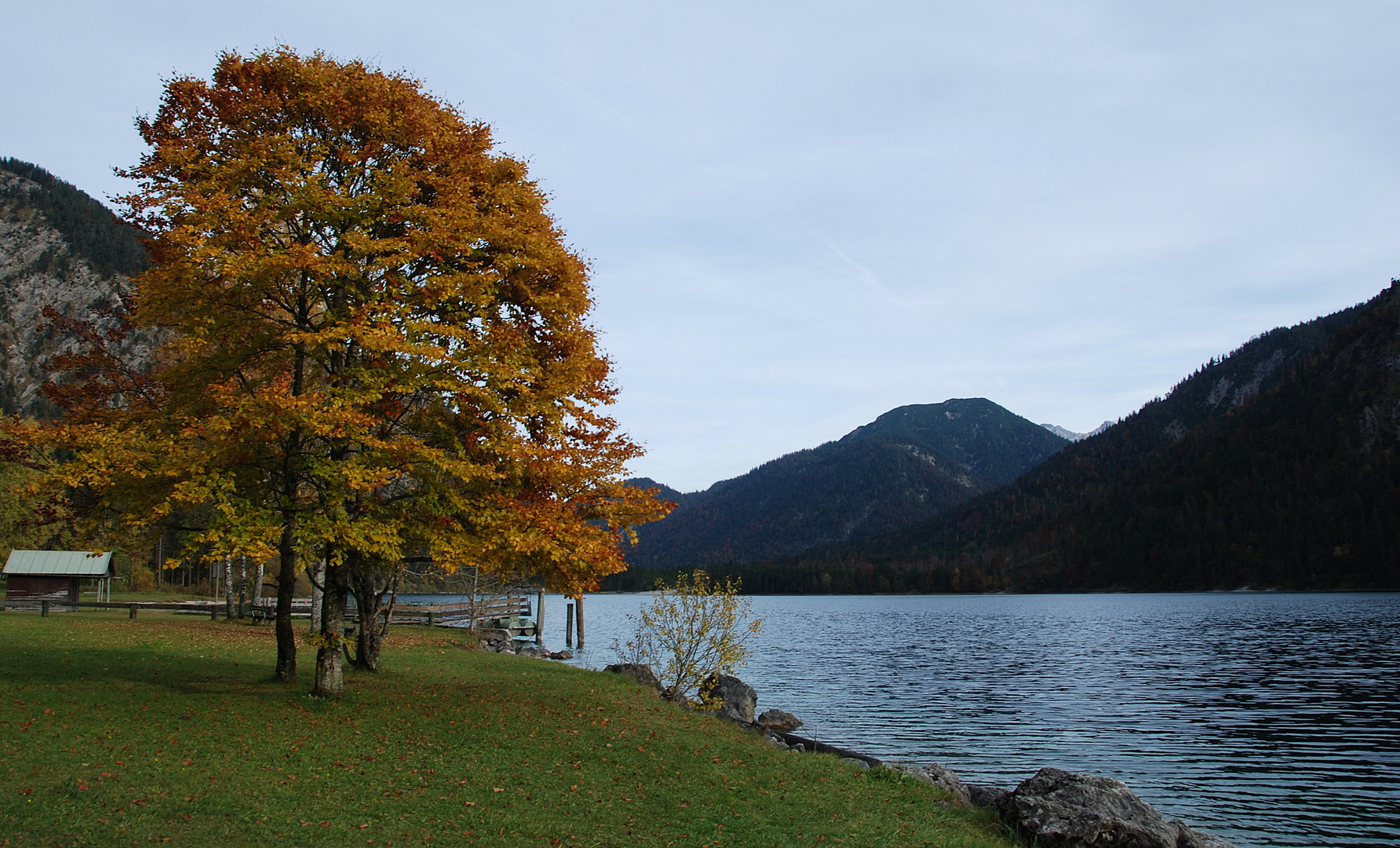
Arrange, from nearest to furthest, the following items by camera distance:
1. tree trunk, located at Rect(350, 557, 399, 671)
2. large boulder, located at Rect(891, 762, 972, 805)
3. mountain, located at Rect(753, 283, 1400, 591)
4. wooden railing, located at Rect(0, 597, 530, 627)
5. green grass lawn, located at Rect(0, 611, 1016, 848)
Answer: green grass lawn, located at Rect(0, 611, 1016, 848) → large boulder, located at Rect(891, 762, 972, 805) → tree trunk, located at Rect(350, 557, 399, 671) → wooden railing, located at Rect(0, 597, 530, 627) → mountain, located at Rect(753, 283, 1400, 591)

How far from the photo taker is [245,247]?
51.4 feet

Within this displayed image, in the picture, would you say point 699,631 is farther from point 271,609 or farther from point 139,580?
point 139,580

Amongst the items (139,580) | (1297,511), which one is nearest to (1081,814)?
(139,580)

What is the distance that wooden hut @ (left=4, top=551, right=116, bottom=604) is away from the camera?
45.9 m

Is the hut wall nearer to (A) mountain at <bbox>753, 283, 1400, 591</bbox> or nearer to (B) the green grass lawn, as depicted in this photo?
(B) the green grass lawn

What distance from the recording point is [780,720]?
3036 cm

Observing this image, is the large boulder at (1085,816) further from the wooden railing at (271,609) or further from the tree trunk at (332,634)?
the wooden railing at (271,609)

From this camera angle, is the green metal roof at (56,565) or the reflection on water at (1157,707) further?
the green metal roof at (56,565)

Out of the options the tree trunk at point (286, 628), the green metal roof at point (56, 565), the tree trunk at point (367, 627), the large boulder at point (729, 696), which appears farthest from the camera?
the green metal roof at point (56, 565)

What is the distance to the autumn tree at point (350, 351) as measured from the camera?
14742 mm

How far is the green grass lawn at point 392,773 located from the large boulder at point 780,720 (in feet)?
31.4

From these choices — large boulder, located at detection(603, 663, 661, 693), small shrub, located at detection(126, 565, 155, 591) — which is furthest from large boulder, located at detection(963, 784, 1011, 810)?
Result: small shrub, located at detection(126, 565, 155, 591)

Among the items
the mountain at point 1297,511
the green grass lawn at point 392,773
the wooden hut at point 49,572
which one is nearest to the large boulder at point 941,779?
the green grass lawn at point 392,773

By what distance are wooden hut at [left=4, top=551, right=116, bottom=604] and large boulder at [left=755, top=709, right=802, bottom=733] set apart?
39389mm
